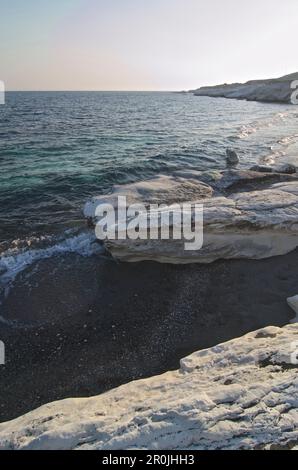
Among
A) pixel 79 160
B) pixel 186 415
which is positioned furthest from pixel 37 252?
pixel 79 160

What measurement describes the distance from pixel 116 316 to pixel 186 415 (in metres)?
4.44

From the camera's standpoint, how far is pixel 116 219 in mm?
10891

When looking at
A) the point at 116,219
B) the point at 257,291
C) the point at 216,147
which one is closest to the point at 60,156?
the point at 216,147

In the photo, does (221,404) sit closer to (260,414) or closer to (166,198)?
(260,414)

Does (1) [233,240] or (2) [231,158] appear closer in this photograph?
(1) [233,240]

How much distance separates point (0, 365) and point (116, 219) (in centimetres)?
527

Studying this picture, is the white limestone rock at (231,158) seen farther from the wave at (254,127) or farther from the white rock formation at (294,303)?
the white rock formation at (294,303)

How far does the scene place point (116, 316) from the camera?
8383mm

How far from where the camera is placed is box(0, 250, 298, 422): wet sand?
22.6 feet

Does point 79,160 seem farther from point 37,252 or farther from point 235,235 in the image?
point 235,235

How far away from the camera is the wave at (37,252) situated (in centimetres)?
1005

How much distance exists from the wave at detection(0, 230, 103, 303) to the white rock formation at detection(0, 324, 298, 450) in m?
5.75

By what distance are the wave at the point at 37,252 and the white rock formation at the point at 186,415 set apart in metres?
5.75

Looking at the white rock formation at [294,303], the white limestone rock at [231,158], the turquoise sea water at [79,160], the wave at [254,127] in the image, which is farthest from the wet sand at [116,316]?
the wave at [254,127]
